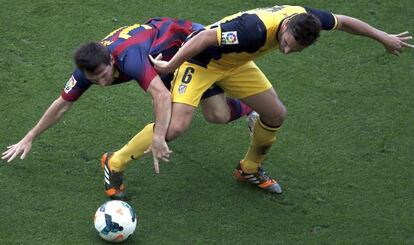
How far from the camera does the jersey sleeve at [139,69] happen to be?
16.5 feet

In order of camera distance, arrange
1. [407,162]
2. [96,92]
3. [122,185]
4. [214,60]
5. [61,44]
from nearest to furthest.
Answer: [214,60], [122,185], [407,162], [96,92], [61,44]

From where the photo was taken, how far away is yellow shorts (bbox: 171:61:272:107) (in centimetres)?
535

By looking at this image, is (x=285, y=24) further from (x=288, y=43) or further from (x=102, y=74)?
(x=102, y=74)

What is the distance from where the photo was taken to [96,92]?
6.72 m

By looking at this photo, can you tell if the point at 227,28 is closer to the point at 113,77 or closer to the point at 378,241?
the point at 113,77

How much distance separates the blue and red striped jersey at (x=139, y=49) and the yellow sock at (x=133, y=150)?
44 centimetres

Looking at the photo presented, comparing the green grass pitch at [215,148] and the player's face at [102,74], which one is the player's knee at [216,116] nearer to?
the green grass pitch at [215,148]

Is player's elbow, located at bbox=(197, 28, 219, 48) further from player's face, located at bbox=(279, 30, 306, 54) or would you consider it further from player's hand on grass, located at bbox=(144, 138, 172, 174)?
player's hand on grass, located at bbox=(144, 138, 172, 174)

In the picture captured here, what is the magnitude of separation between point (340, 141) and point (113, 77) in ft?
7.17

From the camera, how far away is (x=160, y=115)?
16.8ft

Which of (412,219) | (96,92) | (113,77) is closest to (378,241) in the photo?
(412,219)

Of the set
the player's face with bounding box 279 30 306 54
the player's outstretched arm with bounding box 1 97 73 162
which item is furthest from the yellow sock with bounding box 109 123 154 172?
the player's face with bounding box 279 30 306 54

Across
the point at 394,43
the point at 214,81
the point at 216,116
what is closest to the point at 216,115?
the point at 216,116

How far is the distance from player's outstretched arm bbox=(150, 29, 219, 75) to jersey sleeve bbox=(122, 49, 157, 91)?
98mm
